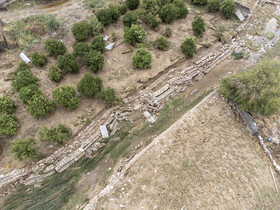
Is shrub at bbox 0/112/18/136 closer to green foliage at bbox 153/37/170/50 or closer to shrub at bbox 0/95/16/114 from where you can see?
shrub at bbox 0/95/16/114

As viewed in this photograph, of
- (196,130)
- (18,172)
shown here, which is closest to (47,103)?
(18,172)

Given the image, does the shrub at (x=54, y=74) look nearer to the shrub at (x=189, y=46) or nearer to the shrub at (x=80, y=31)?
the shrub at (x=80, y=31)

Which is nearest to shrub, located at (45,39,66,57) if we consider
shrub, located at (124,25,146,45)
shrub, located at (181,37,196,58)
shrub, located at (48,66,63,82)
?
shrub, located at (48,66,63,82)

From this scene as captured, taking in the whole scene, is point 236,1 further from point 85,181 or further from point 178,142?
point 85,181

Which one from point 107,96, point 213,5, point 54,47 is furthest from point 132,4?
point 107,96

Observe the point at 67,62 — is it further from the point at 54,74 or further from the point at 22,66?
the point at 22,66

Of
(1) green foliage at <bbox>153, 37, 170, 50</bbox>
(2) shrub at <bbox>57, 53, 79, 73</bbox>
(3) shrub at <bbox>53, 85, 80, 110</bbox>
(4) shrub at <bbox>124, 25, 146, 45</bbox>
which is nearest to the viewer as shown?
(3) shrub at <bbox>53, 85, 80, 110</bbox>

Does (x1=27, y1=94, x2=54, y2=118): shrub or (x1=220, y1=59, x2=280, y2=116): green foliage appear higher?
(x1=27, y1=94, x2=54, y2=118): shrub

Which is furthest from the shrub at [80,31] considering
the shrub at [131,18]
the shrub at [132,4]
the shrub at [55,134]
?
the shrub at [55,134]
